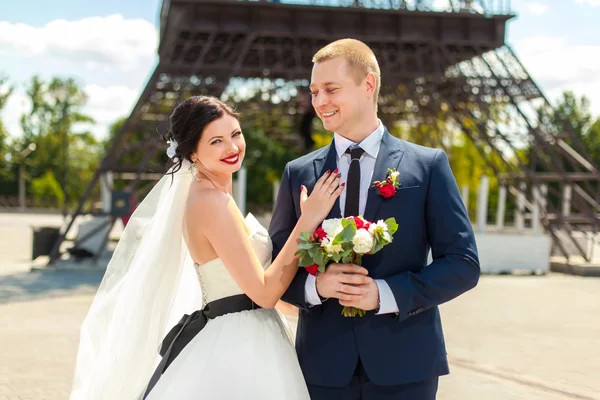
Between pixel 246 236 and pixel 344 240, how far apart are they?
0.78m

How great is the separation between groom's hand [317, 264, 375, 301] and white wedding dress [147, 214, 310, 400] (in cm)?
66

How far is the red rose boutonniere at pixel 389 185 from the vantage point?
2.88m

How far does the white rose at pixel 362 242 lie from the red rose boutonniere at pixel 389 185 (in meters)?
0.26

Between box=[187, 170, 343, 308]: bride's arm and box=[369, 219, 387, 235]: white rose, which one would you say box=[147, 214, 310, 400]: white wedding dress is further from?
box=[369, 219, 387, 235]: white rose

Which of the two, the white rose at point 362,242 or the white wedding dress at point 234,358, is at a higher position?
the white rose at point 362,242

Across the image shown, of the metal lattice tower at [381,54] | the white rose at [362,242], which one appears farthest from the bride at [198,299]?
the metal lattice tower at [381,54]

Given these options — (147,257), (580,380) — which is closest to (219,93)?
(580,380)

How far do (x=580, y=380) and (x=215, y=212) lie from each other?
18.2 feet

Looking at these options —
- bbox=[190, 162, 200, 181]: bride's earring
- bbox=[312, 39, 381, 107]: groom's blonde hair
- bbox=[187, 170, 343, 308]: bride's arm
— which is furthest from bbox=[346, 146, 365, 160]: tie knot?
bbox=[190, 162, 200, 181]: bride's earring

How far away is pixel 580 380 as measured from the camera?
25.0ft

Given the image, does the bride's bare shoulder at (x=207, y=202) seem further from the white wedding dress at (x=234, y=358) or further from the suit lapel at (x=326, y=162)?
the suit lapel at (x=326, y=162)

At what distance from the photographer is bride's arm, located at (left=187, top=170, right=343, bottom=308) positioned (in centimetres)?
295

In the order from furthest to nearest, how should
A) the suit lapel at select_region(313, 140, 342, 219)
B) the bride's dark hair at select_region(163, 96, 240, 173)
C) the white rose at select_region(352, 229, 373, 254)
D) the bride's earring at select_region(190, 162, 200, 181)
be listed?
the bride's earring at select_region(190, 162, 200, 181) < the bride's dark hair at select_region(163, 96, 240, 173) < the suit lapel at select_region(313, 140, 342, 219) < the white rose at select_region(352, 229, 373, 254)

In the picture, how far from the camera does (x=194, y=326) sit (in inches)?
139
